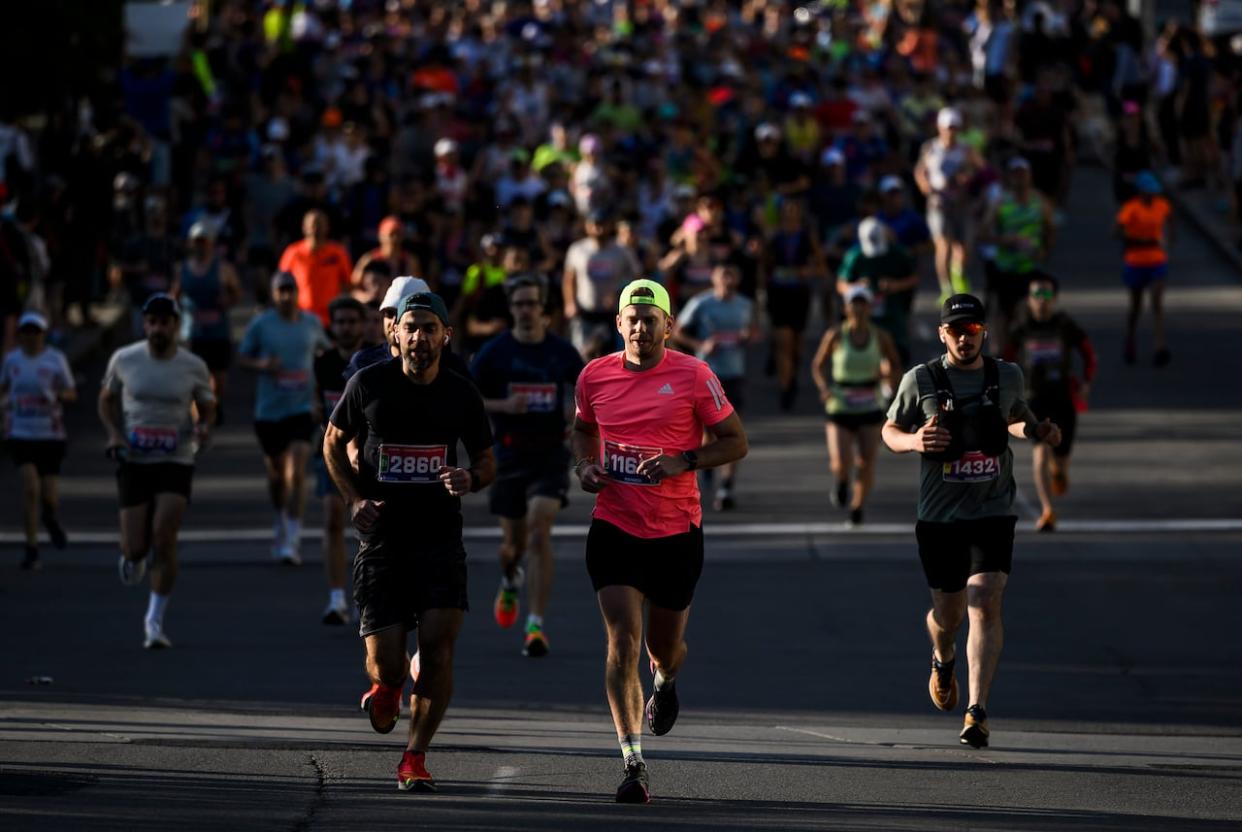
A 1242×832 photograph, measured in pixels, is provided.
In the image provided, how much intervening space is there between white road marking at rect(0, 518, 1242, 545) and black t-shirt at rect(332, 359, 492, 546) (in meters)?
7.55

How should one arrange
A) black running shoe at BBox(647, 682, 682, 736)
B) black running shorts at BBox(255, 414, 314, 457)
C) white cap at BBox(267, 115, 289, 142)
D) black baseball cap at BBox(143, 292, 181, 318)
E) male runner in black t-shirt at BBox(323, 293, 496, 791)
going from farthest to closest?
1. white cap at BBox(267, 115, 289, 142)
2. black running shorts at BBox(255, 414, 314, 457)
3. black baseball cap at BBox(143, 292, 181, 318)
4. black running shoe at BBox(647, 682, 682, 736)
5. male runner in black t-shirt at BBox(323, 293, 496, 791)

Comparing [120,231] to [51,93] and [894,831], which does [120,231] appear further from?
[894,831]

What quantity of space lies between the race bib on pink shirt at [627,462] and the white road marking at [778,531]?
7.49 metres

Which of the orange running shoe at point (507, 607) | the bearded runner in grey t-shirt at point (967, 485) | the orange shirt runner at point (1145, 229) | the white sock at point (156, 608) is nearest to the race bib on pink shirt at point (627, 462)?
the bearded runner in grey t-shirt at point (967, 485)

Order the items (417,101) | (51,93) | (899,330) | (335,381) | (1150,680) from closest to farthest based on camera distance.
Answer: (1150,680) < (335,381) < (899,330) < (51,93) < (417,101)

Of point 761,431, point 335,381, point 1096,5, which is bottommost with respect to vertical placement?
point 761,431

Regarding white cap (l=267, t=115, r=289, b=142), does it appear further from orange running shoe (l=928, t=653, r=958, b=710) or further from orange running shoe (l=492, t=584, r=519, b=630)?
orange running shoe (l=928, t=653, r=958, b=710)

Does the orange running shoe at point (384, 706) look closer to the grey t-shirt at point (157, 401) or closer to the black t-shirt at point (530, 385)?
the black t-shirt at point (530, 385)

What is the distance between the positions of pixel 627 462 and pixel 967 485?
71.9 inches

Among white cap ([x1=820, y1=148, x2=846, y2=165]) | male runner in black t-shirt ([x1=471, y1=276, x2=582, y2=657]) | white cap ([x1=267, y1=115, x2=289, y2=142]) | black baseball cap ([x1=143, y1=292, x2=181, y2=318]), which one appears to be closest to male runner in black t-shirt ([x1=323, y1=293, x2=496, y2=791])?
male runner in black t-shirt ([x1=471, y1=276, x2=582, y2=657])

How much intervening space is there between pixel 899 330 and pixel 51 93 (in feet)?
35.3

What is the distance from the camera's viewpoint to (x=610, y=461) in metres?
9.94

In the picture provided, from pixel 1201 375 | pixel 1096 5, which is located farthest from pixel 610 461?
pixel 1096 5

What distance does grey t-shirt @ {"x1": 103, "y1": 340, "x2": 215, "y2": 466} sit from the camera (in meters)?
13.6
